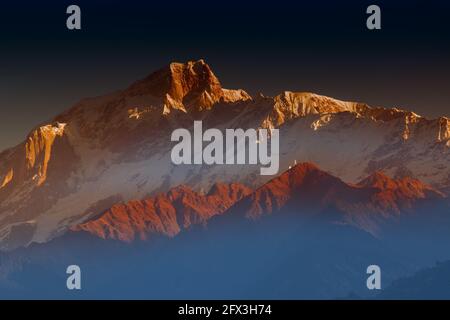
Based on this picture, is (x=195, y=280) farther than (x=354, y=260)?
No

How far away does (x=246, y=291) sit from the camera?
172 m

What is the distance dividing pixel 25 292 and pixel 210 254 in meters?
31.4

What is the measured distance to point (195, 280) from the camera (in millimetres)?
170750

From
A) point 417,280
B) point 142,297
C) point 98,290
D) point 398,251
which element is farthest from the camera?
point 398,251
